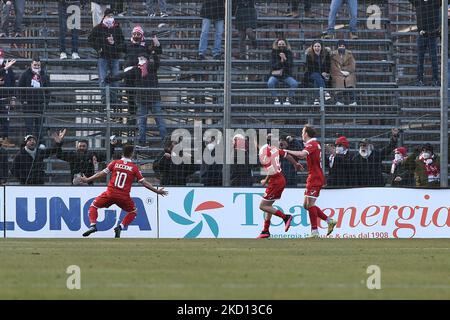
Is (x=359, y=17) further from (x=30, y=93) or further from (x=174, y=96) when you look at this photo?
(x=30, y=93)

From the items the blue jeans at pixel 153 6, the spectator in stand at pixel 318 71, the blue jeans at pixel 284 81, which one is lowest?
the blue jeans at pixel 284 81

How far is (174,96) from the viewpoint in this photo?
26766 millimetres

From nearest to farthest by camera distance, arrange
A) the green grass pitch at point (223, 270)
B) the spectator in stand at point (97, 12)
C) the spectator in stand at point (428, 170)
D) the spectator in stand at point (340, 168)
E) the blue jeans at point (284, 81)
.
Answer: the green grass pitch at point (223, 270), the spectator in stand at point (428, 170), the spectator in stand at point (340, 168), the blue jeans at point (284, 81), the spectator in stand at point (97, 12)

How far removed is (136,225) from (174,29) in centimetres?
808

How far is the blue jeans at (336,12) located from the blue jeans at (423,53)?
7.13 feet

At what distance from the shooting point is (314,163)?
902 inches

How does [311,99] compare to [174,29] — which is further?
[174,29]

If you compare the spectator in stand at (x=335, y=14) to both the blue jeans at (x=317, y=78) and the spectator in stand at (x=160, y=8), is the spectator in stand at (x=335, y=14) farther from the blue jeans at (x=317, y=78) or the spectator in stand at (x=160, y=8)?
the spectator in stand at (x=160, y=8)

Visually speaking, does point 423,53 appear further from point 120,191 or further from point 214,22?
point 120,191

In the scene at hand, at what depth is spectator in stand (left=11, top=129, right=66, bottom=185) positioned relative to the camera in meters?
24.5

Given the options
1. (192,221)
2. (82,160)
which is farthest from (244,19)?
(192,221)

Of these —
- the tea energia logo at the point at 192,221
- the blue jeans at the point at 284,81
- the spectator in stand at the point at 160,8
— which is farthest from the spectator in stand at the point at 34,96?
the blue jeans at the point at 284,81

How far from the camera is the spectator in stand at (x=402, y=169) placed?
25562 millimetres
